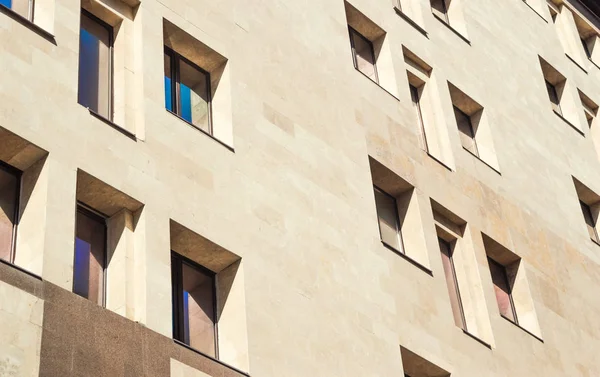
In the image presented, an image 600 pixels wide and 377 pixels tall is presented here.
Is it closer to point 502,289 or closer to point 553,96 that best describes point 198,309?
point 502,289

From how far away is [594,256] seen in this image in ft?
113

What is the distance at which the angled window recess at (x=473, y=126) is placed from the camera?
33281 mm

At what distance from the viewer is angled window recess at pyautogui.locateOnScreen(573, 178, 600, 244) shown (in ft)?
121

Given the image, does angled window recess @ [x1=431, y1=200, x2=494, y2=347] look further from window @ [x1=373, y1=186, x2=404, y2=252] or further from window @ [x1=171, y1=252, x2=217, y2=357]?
window @ [x1=171, y1=252, x2=217, y2=357]

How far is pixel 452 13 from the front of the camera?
36812mm

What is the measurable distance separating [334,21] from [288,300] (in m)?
9.51

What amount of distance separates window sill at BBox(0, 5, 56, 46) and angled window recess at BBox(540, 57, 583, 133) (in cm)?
2209

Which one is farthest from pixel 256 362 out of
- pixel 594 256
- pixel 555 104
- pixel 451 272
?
pixel 555 104

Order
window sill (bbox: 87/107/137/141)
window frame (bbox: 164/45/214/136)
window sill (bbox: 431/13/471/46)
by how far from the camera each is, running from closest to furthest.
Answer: window sill (bbox: 87/107/137/141), window frame (bbox: 164/45/214/136), window sill (bbox: 431/13/471/46)

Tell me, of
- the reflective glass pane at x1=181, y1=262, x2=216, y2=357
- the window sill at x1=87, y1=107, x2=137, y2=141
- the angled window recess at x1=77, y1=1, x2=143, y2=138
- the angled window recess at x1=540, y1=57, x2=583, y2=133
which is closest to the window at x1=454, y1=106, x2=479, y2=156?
the angled window recess at x1=540, y1=57, x2=583, y2=133

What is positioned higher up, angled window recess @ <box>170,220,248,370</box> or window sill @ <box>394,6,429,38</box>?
window sill @ <box>394,6,429,38</box>

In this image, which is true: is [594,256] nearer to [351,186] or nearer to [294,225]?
[351,186]

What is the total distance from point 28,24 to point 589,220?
2169cm

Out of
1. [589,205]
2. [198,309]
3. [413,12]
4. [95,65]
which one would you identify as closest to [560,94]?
[589,205]
